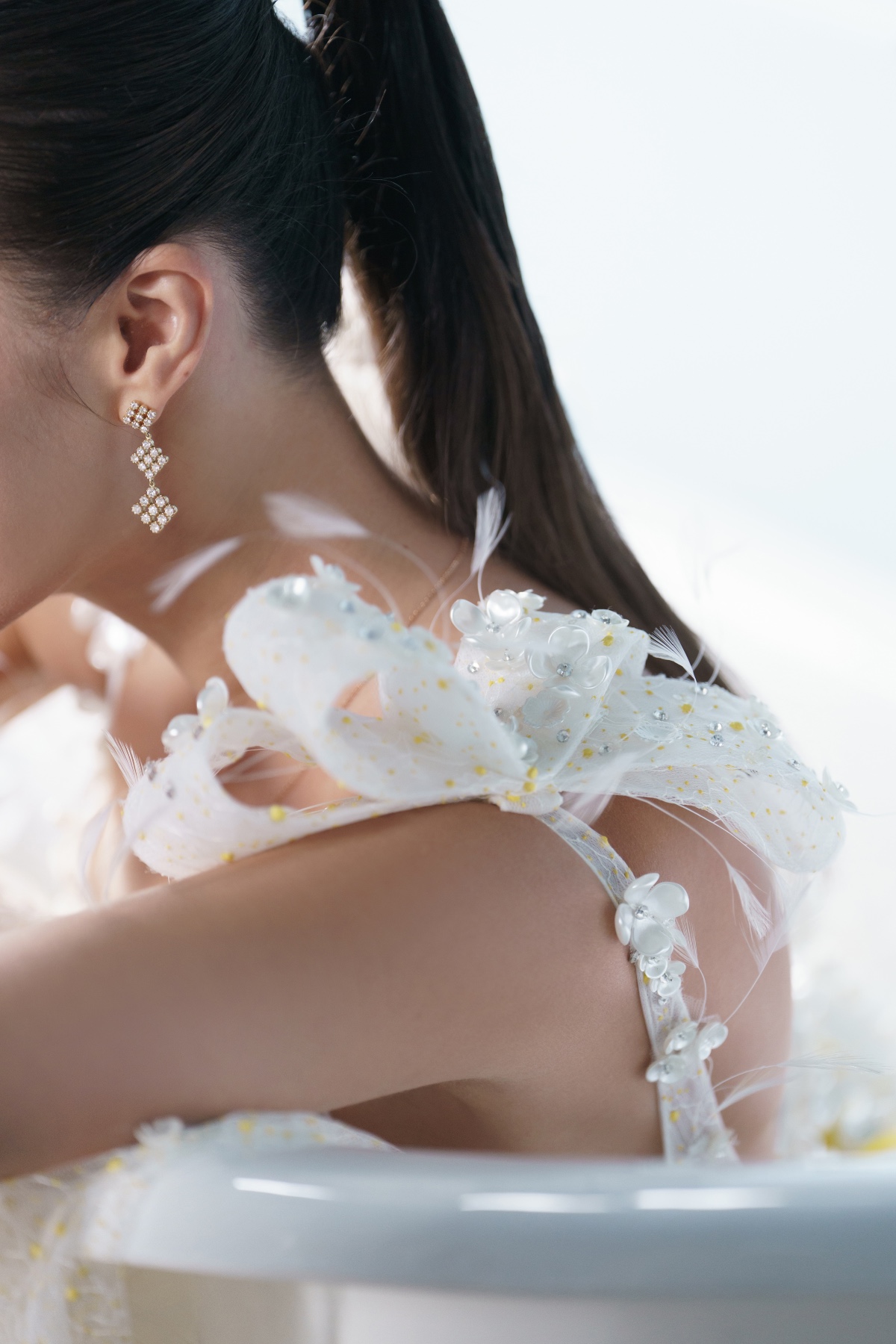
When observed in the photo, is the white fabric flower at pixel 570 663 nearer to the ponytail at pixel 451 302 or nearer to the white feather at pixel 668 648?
the white feather at pixel 668 648

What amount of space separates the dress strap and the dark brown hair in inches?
11.3

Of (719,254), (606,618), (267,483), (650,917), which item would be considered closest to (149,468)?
(267,483)

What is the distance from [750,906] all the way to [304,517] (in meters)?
0.46

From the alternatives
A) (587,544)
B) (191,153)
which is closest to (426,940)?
(587,544)

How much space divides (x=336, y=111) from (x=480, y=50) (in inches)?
56.1

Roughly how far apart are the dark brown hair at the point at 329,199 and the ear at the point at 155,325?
1cm

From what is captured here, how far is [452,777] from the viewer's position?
2.07 feet

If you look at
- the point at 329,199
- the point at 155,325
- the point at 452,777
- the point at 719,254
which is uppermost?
the point at 719,254

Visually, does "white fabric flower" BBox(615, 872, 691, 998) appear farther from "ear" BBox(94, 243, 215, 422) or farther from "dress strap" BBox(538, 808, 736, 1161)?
"ear" BBox(94, 243, 215, 422)

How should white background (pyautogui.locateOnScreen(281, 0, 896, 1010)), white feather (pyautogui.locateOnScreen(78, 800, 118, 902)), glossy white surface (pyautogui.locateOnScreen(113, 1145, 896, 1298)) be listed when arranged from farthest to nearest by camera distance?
white background (pyautogui.locateOnScreen(281, 0, 896, 1010)) < white feather (pyautogui.locateOnScreen(78, 800, 118, 902)) < glossy white surface (pyautogui.locateOnScreen(113, 1145, 896, 1298))

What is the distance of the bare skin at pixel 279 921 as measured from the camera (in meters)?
0.54

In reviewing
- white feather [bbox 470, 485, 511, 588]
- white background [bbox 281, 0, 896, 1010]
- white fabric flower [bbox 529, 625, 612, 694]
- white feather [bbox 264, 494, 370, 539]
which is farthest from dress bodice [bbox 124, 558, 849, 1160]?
white background [bbox 281, 0, 896, 1010]

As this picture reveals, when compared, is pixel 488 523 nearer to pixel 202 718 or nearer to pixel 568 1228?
pixel 202 718

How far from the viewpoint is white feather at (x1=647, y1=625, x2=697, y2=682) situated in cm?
75
